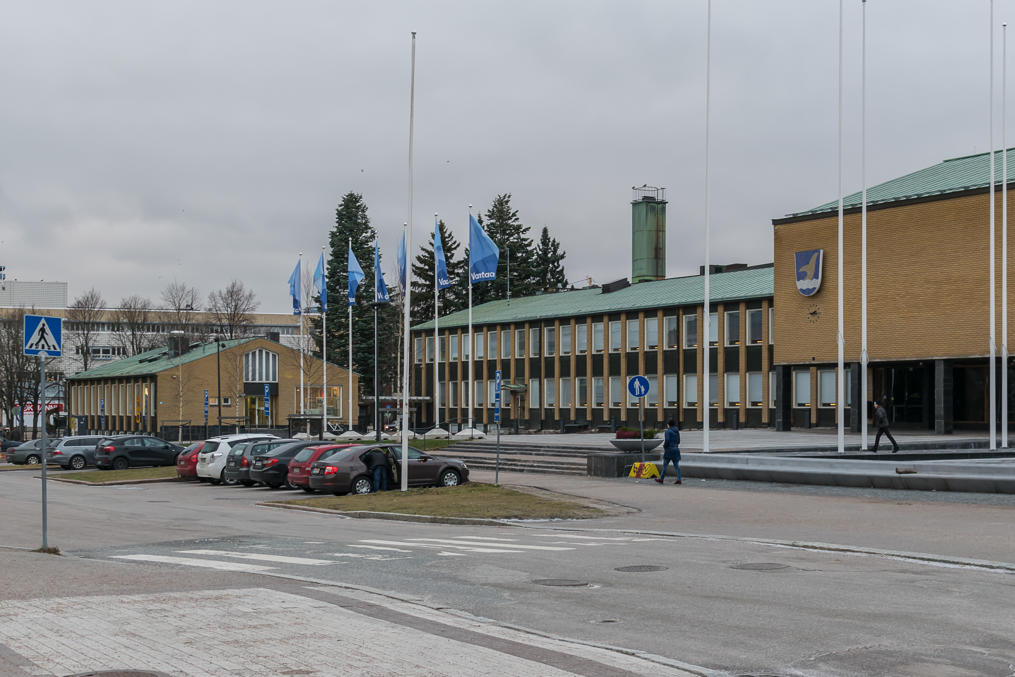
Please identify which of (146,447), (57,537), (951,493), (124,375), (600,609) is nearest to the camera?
(600,609)

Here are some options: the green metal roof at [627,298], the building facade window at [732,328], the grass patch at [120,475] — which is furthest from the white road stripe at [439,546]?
the building facade window at [732,328]

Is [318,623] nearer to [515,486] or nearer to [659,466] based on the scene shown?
[515,486]

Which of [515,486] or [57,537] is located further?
[515,486]

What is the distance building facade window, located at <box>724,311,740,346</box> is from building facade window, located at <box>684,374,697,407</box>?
11.7 ft

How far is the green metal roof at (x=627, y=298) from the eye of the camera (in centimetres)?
6313

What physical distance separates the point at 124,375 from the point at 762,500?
74674mm

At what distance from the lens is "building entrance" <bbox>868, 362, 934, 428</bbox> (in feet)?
168

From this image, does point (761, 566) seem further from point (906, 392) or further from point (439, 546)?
point (906, 392)

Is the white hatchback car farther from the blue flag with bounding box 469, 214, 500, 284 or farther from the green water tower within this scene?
the green water tower

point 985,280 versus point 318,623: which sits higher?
point 985,280

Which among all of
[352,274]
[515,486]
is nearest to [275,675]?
[515,486]

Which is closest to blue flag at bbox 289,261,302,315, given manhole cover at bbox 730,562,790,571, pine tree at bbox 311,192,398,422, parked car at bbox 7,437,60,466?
parked car at bbox 7,437,60,466

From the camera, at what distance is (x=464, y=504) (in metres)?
24.0

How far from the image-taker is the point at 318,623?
956 centimetres
